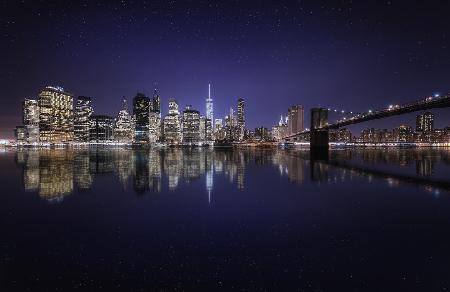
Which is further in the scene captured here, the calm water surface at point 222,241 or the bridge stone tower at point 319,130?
the bridge stone tower at point 319,130

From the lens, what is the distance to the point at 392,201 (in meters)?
15.9

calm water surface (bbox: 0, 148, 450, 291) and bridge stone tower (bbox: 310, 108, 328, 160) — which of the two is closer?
calm water surface (bbox: 0, 148, 450, 291)

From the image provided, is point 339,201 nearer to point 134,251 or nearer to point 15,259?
point 134,251

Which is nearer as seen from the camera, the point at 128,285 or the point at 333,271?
the point at 128,285

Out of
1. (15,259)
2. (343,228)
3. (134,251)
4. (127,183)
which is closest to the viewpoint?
(15,259)

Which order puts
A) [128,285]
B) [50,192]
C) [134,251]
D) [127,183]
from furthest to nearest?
[127,183] < [50,192] < [134,251] < [128,285]

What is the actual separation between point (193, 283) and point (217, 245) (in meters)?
2.34

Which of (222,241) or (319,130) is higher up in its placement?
(319,130)

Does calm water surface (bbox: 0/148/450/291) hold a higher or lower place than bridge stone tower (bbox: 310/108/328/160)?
lower

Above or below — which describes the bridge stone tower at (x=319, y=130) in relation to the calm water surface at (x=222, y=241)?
above

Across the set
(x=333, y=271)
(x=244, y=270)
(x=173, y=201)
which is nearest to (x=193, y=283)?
(x=244, y=270)

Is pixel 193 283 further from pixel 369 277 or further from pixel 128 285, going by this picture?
pixel 369 277

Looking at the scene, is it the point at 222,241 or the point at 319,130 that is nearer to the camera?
the point at 222,241

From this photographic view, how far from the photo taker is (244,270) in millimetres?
7340
